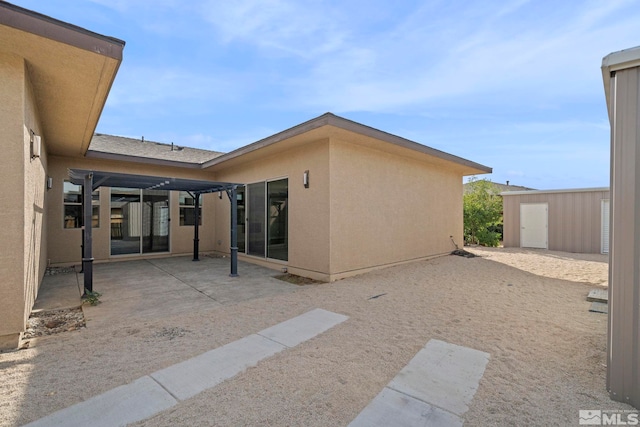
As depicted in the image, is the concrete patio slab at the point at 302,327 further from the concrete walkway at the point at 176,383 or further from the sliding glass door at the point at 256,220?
the sliding glass door at the point at 256,220

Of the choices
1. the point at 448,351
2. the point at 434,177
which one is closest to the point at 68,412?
the point at 448,351

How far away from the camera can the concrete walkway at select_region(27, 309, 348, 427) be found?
2.00 m

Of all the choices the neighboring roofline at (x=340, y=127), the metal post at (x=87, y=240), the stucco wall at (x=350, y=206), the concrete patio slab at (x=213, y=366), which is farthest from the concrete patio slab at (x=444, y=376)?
the metal post at (x=87, y=240)

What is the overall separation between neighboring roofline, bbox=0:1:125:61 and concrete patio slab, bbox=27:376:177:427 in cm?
332

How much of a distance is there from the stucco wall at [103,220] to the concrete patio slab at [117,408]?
7.79m

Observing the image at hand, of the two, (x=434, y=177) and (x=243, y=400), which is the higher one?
(x=434, y=177)

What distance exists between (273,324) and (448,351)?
207 centimetres

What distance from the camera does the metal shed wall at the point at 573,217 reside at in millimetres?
10680

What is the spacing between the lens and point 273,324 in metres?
3.77

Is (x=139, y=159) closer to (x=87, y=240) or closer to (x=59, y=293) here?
(x=87, y=240)

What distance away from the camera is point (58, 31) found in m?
2.90

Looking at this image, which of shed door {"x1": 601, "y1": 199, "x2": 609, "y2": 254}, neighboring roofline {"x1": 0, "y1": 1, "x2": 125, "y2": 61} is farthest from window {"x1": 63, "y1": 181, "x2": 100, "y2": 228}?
shed door {"x1": 601, "y1": 199, "x2": 609, "y2": 254}

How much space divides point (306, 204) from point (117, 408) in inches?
198

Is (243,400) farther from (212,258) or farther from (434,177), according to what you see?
(434,177)
